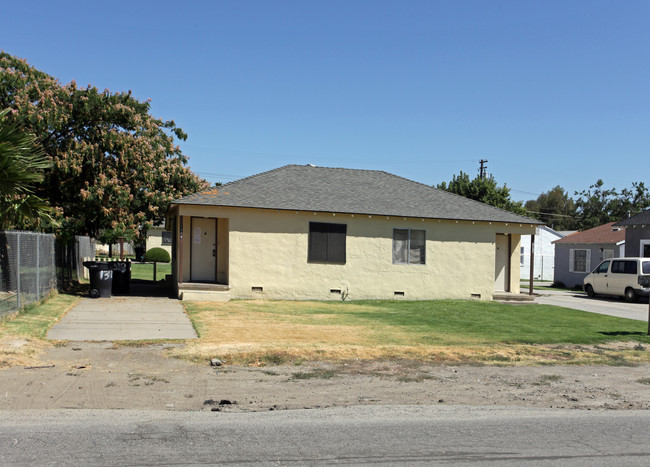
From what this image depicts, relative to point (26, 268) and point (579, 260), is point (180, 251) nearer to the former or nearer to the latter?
point (26, 268)

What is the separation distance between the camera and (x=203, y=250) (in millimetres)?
19344

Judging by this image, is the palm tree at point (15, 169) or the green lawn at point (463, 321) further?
the green lawn at point (463, 321)

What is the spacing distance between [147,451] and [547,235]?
1606 inches

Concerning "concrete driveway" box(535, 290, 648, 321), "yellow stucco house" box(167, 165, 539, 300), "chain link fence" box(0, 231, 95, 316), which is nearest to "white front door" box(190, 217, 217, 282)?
"yellow stucco house" box(167, 165, 539, 300)

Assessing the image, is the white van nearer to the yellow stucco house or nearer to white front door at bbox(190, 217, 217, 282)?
the yellow stucco house

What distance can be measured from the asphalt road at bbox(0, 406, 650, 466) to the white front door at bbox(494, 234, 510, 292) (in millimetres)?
15570

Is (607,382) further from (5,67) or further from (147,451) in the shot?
(5,67)

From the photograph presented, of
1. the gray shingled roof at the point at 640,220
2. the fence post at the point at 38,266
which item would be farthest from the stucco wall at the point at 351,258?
the gray shingled roof at the point at 640,220

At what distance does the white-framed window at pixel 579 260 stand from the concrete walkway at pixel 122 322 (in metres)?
26.7

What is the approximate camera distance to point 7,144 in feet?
36.4

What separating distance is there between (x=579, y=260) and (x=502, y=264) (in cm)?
1566

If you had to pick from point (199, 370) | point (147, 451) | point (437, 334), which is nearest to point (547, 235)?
point (437, 334)

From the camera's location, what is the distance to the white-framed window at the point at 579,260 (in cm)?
3450

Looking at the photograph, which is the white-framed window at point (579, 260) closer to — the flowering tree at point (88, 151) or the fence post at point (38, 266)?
the flowering tree at point (88, 151)
